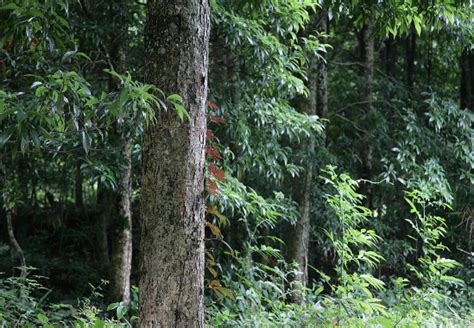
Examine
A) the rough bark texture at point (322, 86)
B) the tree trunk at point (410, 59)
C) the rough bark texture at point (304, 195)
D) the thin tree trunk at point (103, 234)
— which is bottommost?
the thin tree trunk at point (103, 234)

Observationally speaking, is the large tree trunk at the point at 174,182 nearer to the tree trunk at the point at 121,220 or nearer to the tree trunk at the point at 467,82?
the tree trunk at the point at 121,220

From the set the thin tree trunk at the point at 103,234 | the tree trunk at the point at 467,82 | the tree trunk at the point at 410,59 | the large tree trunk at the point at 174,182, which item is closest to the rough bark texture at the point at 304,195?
the thin tree trunk at the point at 103,234

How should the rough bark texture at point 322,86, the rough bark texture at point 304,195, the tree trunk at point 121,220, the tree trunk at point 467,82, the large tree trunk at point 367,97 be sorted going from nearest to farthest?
the tree trunk at point 121,220
the rough bark texture at point 304,195
the rough bark texture at point 322,86
the large tree trunk at point 367,97
the tree trunk at point 467,82

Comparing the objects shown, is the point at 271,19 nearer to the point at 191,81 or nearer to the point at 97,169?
the point at 97,169

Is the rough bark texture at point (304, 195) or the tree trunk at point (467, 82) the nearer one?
the rough bark texture at point (304, 195)

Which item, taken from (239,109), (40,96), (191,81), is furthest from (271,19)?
(40,96)

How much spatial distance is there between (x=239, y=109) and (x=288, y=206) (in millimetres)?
1621

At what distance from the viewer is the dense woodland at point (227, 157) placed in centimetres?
288

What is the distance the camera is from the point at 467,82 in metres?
10.0

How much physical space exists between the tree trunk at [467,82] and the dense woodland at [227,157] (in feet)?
0.08

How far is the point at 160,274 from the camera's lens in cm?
286

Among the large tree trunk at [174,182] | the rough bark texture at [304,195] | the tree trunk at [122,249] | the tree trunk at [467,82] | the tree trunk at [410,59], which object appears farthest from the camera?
the tree trunk at [410,59]

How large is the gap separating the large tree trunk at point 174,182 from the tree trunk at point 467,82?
8.29 m

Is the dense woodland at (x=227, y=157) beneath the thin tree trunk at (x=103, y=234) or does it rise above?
above
